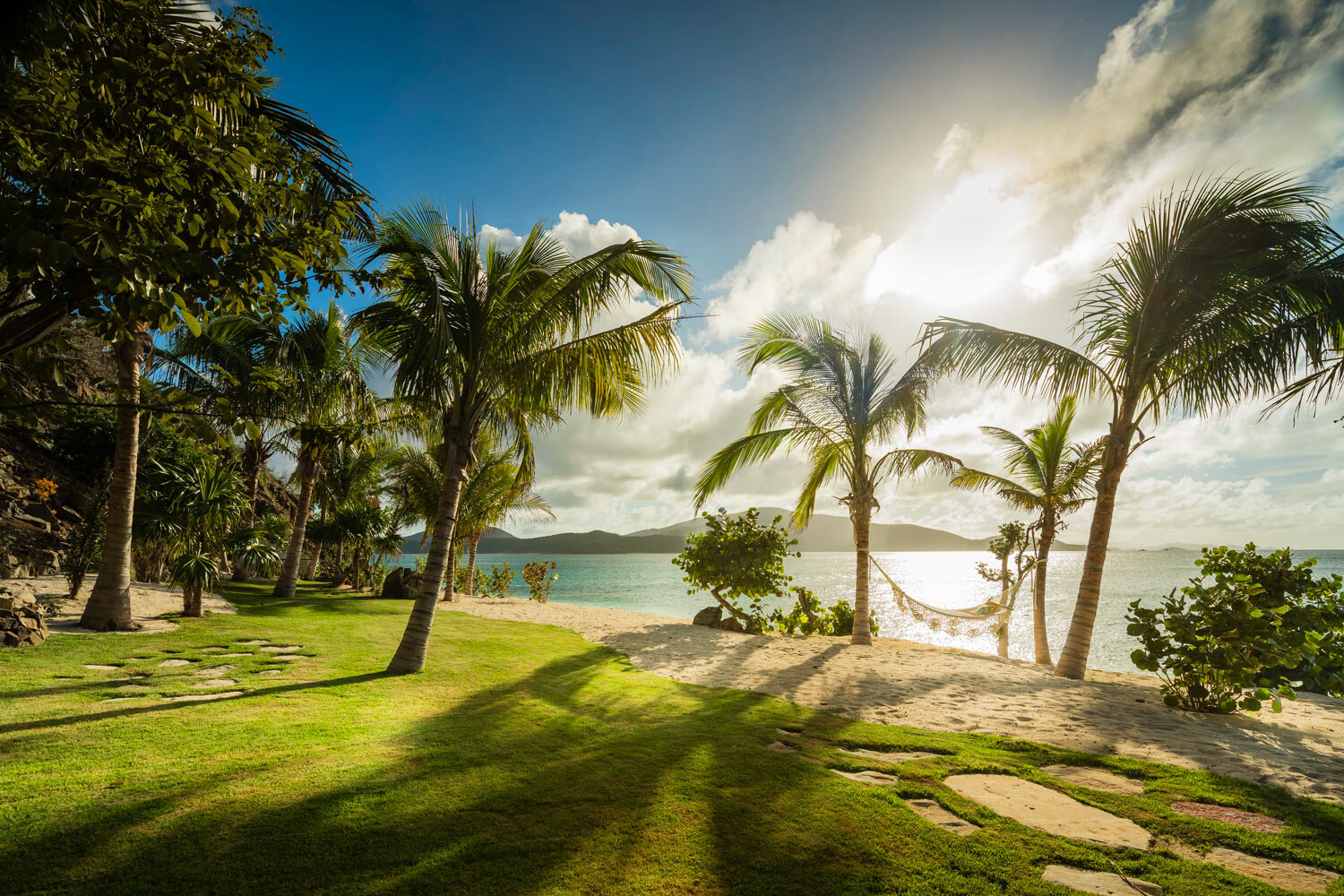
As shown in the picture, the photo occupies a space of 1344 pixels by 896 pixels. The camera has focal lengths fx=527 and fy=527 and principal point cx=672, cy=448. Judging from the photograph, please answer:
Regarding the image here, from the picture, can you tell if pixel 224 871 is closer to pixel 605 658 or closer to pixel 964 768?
pixel 964 768

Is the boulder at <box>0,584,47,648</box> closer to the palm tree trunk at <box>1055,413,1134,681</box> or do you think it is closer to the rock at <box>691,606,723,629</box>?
the rock at <box>691,606,723,629</box>

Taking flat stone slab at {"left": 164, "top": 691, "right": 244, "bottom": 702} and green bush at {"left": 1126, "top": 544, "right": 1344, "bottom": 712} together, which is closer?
flat stone slab at {"left": 164, "top": 691, "right": 244, "bottom": 702}

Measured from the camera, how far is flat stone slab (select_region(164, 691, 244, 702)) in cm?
417

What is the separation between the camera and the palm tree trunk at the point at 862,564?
35.0ft

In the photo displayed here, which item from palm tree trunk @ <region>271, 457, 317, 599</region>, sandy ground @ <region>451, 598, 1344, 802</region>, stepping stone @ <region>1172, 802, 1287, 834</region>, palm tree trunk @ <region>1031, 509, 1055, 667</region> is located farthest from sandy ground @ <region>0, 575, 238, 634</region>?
palm tree trunk @ <region>1031, 509, 1055, 667</region>

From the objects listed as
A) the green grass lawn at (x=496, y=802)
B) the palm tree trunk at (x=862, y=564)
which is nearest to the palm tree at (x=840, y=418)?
the palm tree trunk at (x=862, y=564)

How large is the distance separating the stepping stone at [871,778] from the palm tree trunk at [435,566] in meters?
4.31

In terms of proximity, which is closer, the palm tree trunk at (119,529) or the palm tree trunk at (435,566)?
the palm tree trunk at (435,566)

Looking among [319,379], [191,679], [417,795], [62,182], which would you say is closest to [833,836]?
[417,795]

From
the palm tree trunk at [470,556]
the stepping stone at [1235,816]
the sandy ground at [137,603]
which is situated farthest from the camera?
the palm tree trunk at [470,556]

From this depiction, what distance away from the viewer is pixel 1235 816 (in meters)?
2.99

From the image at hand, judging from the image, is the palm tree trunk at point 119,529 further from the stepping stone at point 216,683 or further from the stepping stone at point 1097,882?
the stepping stone at point 1097,882

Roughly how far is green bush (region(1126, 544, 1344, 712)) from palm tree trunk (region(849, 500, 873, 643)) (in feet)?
15.9

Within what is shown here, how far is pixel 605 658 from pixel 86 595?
797cm
